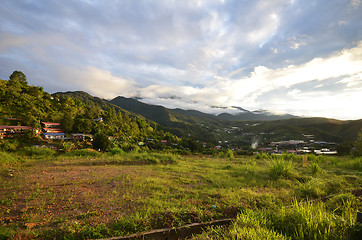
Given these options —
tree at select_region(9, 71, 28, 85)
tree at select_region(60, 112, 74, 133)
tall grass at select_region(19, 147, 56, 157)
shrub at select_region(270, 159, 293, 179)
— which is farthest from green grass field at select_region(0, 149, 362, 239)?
tree at select_region(9, 71, 28, 85)

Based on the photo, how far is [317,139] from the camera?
213 ft

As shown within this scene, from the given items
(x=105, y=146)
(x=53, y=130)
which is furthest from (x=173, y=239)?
(x=53, y=130)

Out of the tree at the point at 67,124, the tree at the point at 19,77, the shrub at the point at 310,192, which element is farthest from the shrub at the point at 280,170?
the tree at the point at 19,77

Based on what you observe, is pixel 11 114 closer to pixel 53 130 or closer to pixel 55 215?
pixel 53 130

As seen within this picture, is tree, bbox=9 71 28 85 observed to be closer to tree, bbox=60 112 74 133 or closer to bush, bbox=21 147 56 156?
tree, bbox=60 112 74 133

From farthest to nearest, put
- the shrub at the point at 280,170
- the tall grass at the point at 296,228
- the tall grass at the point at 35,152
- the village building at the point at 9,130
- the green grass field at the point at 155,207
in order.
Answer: the village building at the point at 9,130 → the tall grass at the point at 35,152 → the shrub at the point at 280,170 → the green grass field at the point at 155,207 → the tall grass at the point at 296,228

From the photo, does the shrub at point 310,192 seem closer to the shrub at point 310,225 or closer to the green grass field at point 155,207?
the green grass field at point 155,207

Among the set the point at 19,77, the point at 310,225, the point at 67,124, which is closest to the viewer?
the point at 310,225

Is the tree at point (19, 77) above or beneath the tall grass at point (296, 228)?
above

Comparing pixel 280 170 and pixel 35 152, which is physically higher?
pixel 280 170

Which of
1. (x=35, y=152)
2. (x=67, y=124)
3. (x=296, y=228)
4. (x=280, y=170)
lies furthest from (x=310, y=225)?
(x=67, y=124)

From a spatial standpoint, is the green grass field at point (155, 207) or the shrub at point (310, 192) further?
the shrub at point (310, 192)

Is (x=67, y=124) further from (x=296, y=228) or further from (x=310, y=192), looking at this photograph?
(x=310, y=192)

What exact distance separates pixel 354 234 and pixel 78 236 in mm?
5210
